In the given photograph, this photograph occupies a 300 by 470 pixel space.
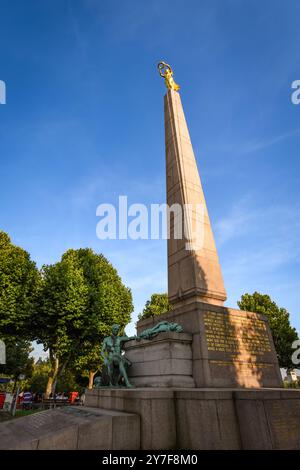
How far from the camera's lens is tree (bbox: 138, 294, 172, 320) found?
36719 mm

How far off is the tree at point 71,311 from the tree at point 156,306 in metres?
11.4

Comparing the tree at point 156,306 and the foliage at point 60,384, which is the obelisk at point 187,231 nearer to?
the tree at point 156,306

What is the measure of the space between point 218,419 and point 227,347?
2764mm

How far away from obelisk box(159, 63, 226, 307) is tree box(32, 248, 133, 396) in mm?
14191

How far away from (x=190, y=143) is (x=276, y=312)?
81.5 feet

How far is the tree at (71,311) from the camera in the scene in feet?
72.7

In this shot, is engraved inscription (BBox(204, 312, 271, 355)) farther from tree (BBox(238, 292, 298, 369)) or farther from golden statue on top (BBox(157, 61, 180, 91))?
tree (BBox(238, 292, 298, 369))

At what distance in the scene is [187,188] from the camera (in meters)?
11.4

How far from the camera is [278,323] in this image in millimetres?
30062

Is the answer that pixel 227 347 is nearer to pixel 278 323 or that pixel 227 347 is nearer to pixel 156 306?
pixel 278 323

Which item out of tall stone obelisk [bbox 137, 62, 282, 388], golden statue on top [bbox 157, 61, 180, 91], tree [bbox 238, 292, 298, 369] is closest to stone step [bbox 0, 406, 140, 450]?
tall stone obelisk [bbox 137, 62, 282, 388]

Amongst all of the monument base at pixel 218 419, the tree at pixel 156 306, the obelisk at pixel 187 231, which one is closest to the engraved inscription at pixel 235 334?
the obelisk at pixel 187 231

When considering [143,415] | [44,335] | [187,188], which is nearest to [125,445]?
[143,415]
